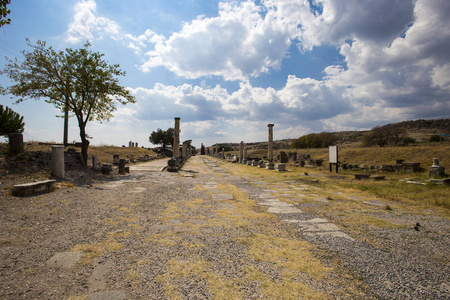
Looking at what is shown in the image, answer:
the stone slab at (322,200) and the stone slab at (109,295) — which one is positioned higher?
the stone slab at (109,295)

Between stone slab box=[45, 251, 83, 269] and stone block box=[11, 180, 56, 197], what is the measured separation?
13.4 feet

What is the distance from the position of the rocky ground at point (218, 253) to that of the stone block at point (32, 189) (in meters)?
0.40

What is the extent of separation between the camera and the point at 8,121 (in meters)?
12.7

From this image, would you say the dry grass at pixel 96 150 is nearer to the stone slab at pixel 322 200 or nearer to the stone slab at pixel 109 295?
the stone slab at pixel 109 295

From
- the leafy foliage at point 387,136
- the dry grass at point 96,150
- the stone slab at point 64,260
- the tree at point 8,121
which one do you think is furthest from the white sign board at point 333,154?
the leafy foliage at point 387,136

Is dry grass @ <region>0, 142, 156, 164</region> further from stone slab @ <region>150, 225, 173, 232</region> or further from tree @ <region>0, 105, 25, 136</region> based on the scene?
stone slab @ <region>150, 225, 173, 232</region>

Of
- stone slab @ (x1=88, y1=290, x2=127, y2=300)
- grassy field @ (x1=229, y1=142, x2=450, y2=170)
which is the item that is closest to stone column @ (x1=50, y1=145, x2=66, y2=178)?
stone slab @ (x1=88, y1=290, x2=127, y2=300)

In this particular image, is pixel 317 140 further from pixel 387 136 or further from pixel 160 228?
pixel 160 228

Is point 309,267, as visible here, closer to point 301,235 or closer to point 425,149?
point 301,235

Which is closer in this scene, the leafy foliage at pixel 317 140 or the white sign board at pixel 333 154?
the white sign board at pixel 333 154

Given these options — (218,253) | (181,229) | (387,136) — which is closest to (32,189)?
(181,229)

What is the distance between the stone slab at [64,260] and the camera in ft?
8.23

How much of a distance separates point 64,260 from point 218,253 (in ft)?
5.83

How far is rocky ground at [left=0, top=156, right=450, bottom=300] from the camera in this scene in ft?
6.91
